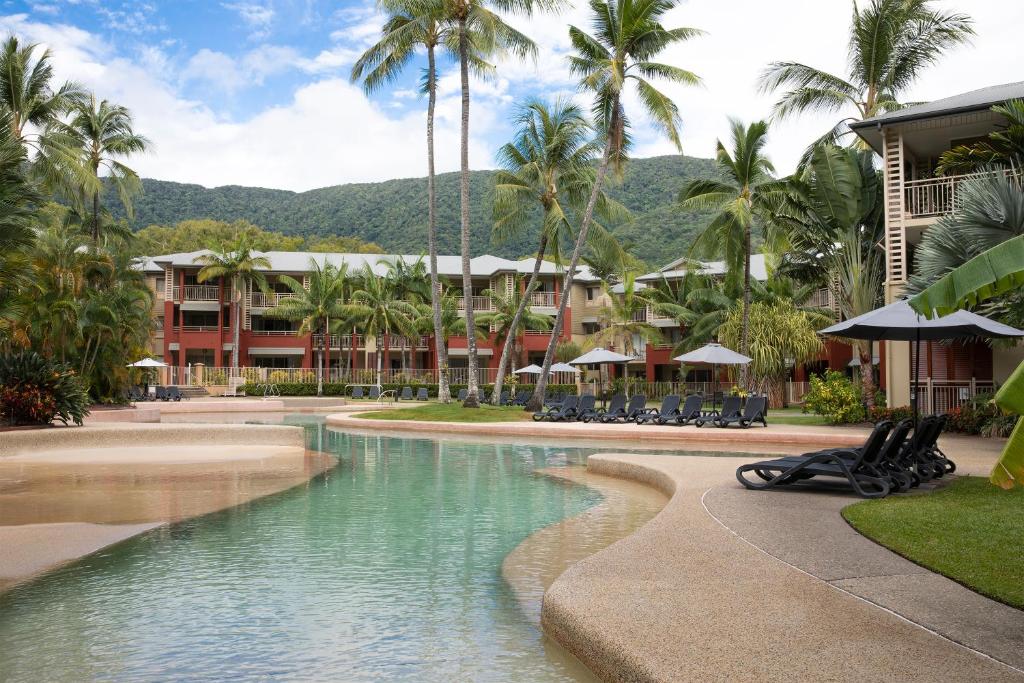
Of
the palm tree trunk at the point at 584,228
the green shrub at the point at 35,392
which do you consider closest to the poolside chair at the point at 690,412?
the palm tree trunk at the point at 584,228

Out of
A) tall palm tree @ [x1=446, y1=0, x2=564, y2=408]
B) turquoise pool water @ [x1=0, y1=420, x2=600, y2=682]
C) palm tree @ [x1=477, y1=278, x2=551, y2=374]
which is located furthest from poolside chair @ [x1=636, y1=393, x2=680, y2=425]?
palm tree @ [x1=477, y1=278, x2=551, y2=374]

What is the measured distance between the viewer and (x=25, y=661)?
4711mm

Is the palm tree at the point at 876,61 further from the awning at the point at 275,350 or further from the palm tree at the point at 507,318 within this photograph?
the awning at the point at 275,350

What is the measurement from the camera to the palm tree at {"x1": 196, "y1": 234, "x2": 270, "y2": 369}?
46.3 m

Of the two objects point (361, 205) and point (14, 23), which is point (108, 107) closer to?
point (14, 23)

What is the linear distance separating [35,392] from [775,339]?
24690 mm

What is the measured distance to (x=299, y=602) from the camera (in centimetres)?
589

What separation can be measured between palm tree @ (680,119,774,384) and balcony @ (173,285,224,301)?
3105 cm

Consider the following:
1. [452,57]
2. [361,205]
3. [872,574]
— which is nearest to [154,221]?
[361,205]

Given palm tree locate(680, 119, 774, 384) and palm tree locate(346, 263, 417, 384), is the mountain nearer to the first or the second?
palm tree locate(346, 263, 417, 384)

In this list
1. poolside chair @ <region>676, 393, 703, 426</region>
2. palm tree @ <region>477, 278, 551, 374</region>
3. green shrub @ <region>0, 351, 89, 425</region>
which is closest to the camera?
green shrub @ <region>0, 351, 89, 425</region>

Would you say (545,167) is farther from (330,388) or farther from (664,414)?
(330,388)

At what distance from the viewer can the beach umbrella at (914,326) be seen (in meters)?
11.9

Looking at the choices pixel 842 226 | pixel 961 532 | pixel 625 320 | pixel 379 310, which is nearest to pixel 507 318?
pixel 625 320
